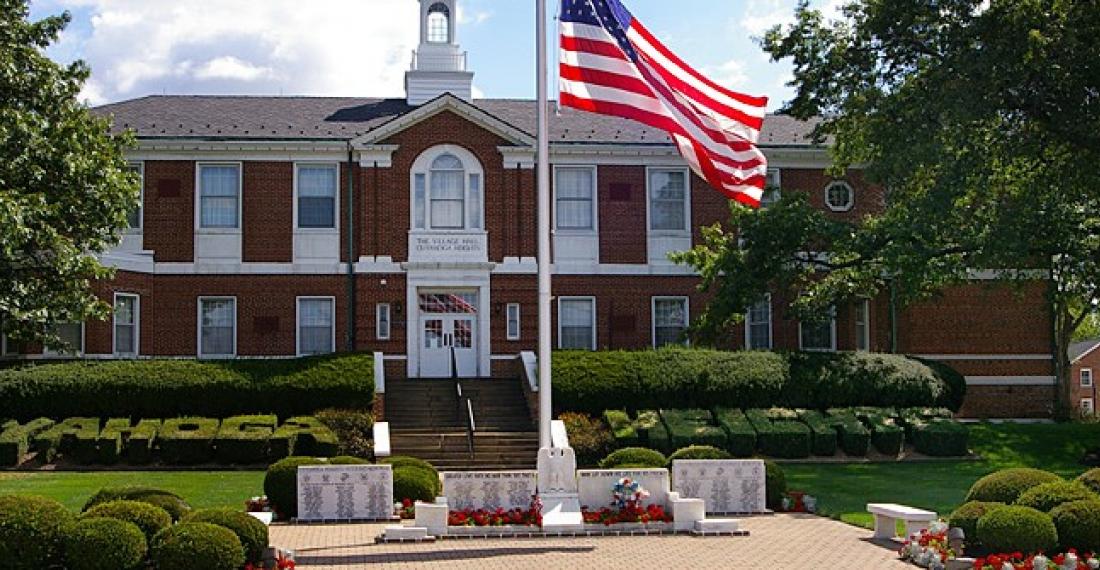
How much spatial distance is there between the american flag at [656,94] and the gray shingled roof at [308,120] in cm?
1860

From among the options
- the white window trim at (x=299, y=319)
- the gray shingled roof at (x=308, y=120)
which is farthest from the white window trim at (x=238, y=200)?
the white window trim at (x=299, y=319)

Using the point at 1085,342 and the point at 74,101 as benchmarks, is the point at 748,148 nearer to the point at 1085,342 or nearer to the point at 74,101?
the point at 74,101

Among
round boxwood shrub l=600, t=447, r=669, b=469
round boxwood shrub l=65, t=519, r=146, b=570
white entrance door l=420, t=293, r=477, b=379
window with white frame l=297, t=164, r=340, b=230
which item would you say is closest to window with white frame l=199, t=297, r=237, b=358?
window with white frame l=297, t=164, r=340, b=230

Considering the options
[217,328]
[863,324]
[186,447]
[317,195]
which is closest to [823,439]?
[863,324]

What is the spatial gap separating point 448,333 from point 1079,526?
21.4 m

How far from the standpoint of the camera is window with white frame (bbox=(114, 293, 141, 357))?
33.5 meters

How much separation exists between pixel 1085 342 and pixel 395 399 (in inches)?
2388

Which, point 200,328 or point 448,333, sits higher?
point 200,328

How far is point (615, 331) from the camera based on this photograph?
36156 mm

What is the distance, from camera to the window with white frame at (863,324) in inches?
1470

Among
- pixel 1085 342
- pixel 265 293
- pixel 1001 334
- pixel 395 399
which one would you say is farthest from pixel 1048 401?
pixel 1085 342

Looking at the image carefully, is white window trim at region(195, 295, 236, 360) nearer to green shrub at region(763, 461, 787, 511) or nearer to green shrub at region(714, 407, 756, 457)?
green shrub at region(714, 407, 756, 457)

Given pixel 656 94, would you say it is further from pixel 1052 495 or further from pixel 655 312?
pixel 655 312

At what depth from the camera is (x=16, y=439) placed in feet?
86.7
